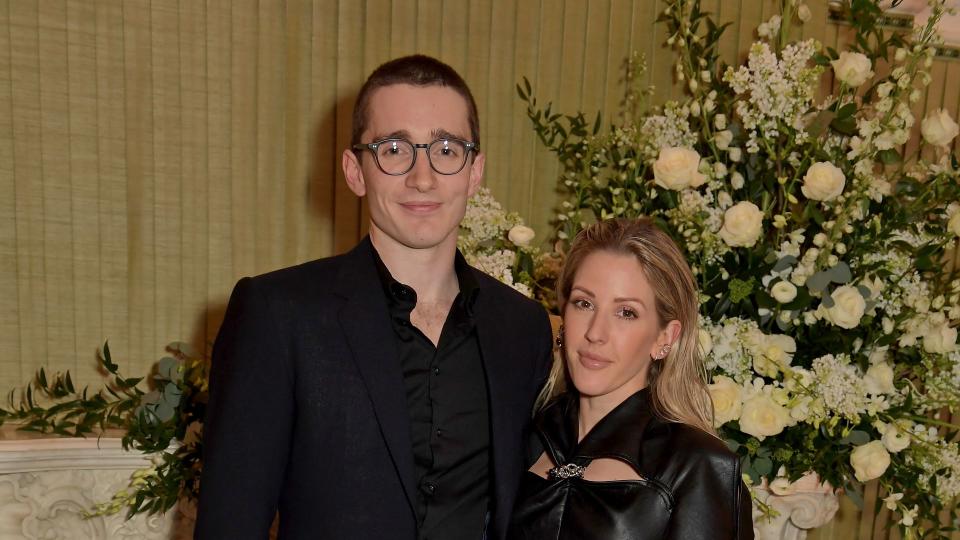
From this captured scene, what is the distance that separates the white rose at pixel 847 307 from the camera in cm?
231

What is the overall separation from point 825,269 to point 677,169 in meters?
0.51

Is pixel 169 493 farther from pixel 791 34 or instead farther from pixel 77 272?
pixel 791 34

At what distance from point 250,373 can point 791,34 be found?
8.49 ft

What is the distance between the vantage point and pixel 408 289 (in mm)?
1962

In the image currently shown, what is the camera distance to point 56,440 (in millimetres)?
2674

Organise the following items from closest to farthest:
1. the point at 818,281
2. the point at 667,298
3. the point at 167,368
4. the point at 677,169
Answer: the point at 667,298 < the point at 818,281 < the point at 677,169 < the point at 167,368

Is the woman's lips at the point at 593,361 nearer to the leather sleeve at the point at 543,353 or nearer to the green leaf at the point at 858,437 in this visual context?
the leather sleeve at the point at 543,353

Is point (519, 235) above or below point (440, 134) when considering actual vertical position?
below

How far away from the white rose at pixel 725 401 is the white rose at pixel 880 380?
0.42 meters

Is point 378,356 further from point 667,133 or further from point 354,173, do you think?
point 667,133

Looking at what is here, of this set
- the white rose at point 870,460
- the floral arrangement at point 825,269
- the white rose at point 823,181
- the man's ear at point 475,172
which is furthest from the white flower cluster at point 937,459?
the man's ear at point 475,172

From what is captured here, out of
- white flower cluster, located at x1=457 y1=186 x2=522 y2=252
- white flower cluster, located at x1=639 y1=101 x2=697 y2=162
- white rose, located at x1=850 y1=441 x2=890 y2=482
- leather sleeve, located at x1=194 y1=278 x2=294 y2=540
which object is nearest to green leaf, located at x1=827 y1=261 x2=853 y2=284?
white rose, located at x1=850 y1=441 x2=890 y2=482

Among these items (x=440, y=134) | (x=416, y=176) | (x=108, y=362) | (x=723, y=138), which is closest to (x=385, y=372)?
(x=416, y=176)

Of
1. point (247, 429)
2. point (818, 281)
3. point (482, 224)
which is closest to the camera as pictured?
point (247, 429)
